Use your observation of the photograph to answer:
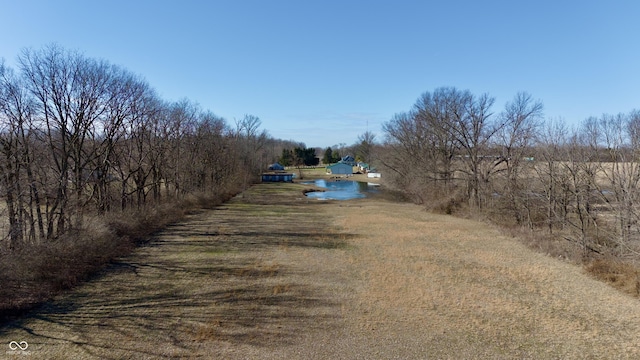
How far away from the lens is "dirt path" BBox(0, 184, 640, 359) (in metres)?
6.71

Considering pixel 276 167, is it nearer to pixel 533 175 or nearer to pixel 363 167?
pixel 363 167

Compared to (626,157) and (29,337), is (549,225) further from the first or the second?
(29,337)

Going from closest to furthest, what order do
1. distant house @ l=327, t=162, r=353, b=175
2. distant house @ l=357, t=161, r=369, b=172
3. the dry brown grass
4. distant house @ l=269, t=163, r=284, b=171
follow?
the dry brown grass → distant house @ l=327, t=162, r=353, b=175 → distant house @ l=357, t=161, r=369, b=172 → distant house @ l=269, t=163, r=284, b=171

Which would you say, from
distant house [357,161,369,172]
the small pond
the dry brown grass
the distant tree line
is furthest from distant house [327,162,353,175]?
the dry brown grass

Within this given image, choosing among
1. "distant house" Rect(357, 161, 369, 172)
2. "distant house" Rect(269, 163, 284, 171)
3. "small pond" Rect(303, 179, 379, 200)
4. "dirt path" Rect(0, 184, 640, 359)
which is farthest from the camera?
"distant house" Rect(269, 163, 284, 171)

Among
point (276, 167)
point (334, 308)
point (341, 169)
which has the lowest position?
point (334, 308)

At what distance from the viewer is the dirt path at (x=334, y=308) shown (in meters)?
6.71

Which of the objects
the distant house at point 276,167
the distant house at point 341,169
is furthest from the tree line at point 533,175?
the distant house at point 276,167

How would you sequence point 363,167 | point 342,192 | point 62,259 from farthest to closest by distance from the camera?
point 363,167
point 342,192
point 62,259

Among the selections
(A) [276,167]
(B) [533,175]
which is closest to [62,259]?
(B) [533,175]

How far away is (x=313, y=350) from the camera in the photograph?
664 centimetres

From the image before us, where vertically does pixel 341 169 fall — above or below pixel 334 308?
above

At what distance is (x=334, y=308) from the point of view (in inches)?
340

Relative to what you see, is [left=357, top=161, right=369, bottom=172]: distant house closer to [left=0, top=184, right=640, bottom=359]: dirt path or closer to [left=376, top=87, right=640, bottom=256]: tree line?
[left=376, top=87, right=640, bottom=256]: tree line
